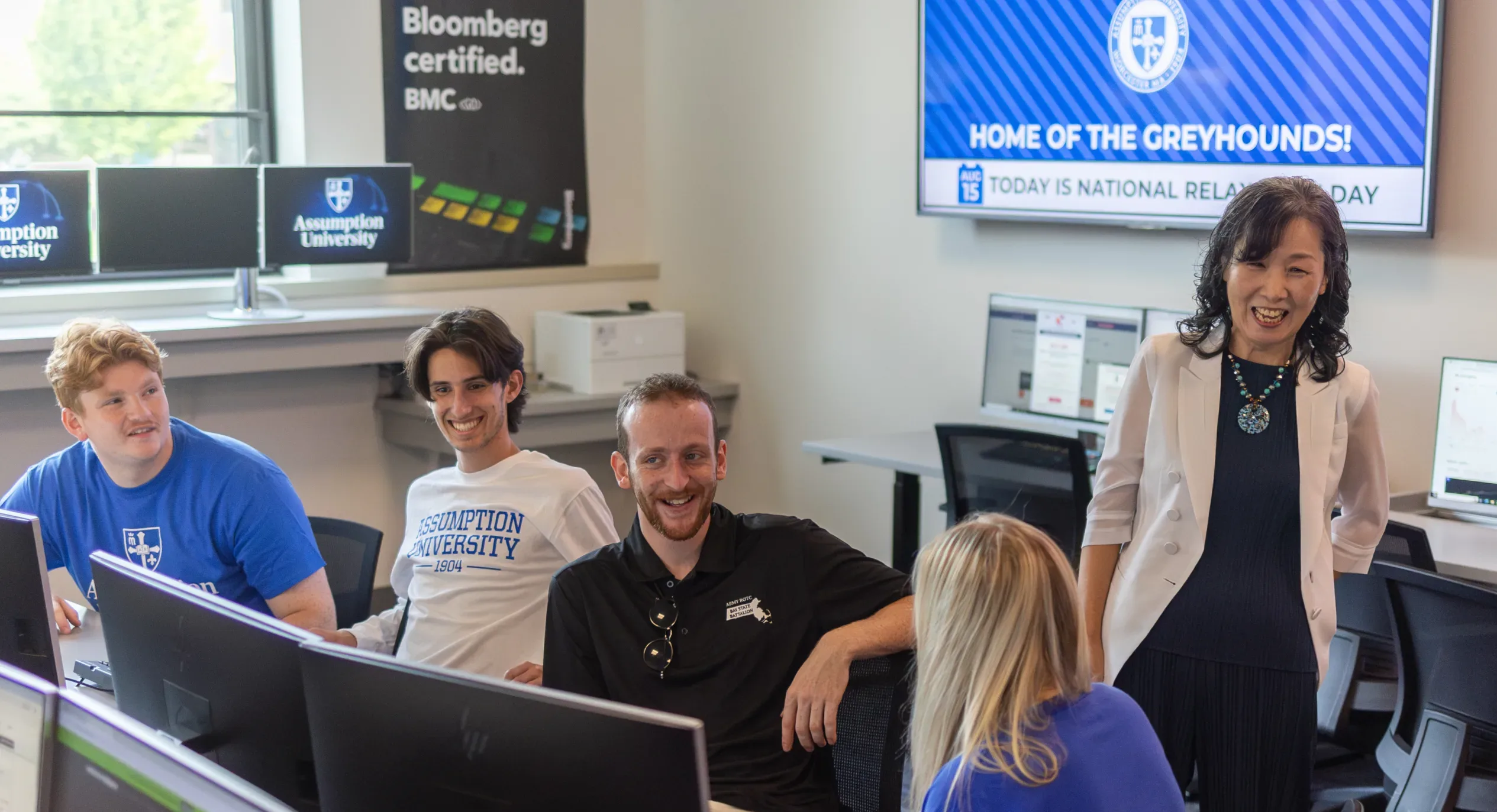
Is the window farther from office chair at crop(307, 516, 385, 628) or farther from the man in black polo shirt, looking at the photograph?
the man in black polo shirt

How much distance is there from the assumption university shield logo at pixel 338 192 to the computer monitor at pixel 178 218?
222 mm

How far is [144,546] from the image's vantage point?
8.23 ft

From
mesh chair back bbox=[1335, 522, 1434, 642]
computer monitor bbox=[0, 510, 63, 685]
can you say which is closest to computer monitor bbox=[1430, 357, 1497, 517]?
mesh chair back bbox=[1335, 522, 1434, 642]

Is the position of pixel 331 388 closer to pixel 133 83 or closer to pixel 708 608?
pixel 133 83

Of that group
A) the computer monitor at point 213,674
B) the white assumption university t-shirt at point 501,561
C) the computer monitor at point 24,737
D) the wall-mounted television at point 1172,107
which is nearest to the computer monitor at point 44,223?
the white assumption university t-shirt at point 501,561

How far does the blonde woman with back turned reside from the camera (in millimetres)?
1451

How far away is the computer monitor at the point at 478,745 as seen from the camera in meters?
1.16

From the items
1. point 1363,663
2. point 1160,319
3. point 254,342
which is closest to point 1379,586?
point 1363,663

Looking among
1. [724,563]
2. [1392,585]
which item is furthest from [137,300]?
[1392,585]

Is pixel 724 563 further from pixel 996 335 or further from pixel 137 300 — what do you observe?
pixel 137 300

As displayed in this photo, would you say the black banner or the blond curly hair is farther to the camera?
the black banner

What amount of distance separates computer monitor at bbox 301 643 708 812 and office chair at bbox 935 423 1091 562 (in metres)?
2.50

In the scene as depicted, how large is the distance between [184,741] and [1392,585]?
75.3 inches

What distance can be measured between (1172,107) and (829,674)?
2723 millimetres
